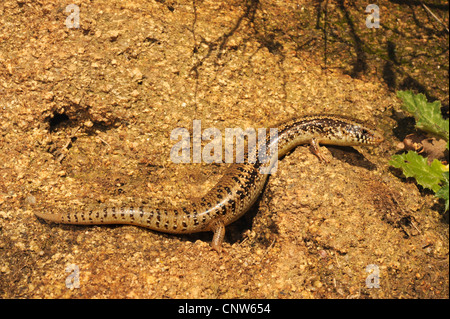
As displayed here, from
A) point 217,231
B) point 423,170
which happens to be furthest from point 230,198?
point 423,170

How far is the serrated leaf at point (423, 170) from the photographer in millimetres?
4375

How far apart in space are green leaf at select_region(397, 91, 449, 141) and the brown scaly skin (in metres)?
0.50

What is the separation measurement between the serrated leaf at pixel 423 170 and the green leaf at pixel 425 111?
45cm

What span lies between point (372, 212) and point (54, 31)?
169 inches

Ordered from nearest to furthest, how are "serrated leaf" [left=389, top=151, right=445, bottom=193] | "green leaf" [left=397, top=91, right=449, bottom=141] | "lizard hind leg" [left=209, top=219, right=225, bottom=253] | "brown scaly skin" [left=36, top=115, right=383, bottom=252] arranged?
1. "brown scaly skin" [left=36, top=115, right=383, bottom=252]
2. "lizard hind leg" [left=209, top=219, right=225, bottom=253]
3. "serrated leaf" [left=389, top=151, right=445, bottom=193]
4. "green leaf" [left=397, top=91, right=449, bottom=141]

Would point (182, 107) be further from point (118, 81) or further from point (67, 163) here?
point (67, 163)

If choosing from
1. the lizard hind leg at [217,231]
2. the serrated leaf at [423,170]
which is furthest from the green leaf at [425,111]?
the lizard hind leg at [217,231]

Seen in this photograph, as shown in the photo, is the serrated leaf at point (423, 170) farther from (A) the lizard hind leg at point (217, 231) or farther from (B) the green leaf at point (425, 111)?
(A) the lizard hind leg at point (217, 231)

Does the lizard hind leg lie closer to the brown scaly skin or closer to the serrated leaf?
the brown scaly skin

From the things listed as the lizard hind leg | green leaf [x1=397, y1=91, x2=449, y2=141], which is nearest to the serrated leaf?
green leaf [x1=397, y1=91, x2=449, y2=141]

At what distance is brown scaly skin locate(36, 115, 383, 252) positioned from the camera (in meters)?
3.96

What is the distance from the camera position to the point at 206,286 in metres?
3.68

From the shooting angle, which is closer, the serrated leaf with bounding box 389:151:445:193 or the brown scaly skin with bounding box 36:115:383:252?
the brown scaly skin with bounding box 36:115:383:252

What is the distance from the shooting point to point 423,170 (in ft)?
14.6
